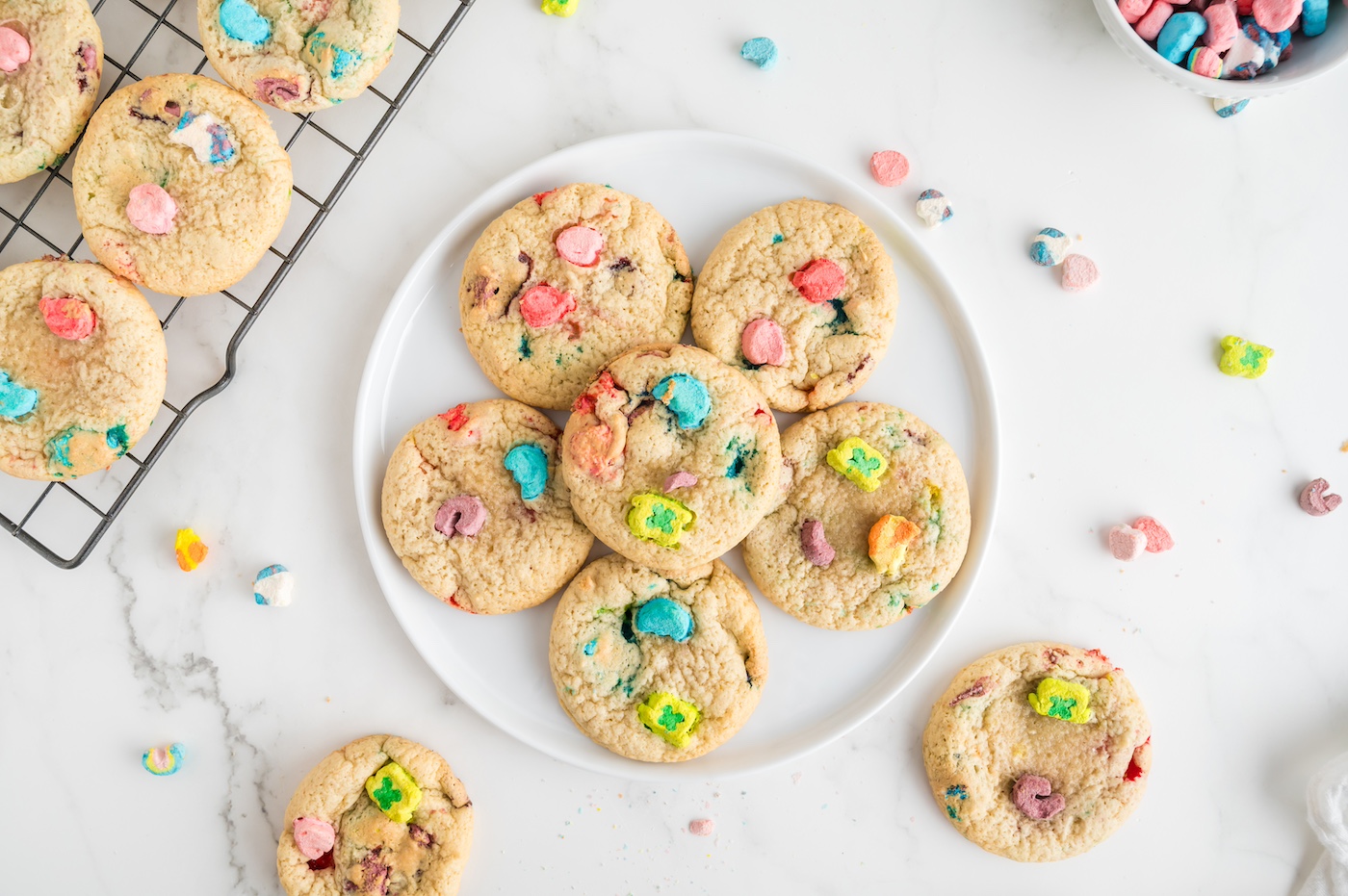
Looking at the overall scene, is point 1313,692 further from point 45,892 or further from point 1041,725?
point 45,892

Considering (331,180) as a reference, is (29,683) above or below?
below

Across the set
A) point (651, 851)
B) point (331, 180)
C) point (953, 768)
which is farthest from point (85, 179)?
point (953, 768)

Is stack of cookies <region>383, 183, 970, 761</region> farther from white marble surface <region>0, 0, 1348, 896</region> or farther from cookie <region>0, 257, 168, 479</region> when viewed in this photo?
cookie <region>0, 257, 168, 479</region>

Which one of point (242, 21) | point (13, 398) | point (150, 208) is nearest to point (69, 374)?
point (13, 398)

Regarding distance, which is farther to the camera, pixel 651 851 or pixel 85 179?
pixel 651 851

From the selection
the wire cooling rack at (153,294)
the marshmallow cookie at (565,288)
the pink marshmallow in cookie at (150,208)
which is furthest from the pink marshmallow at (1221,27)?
the pink marshmallow in cookie at (150,208)

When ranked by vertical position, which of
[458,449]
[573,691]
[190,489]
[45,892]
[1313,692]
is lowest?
[45,892]

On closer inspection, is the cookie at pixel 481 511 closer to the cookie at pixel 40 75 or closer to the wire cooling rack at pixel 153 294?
the wire cooling rack at pixel 153 294
